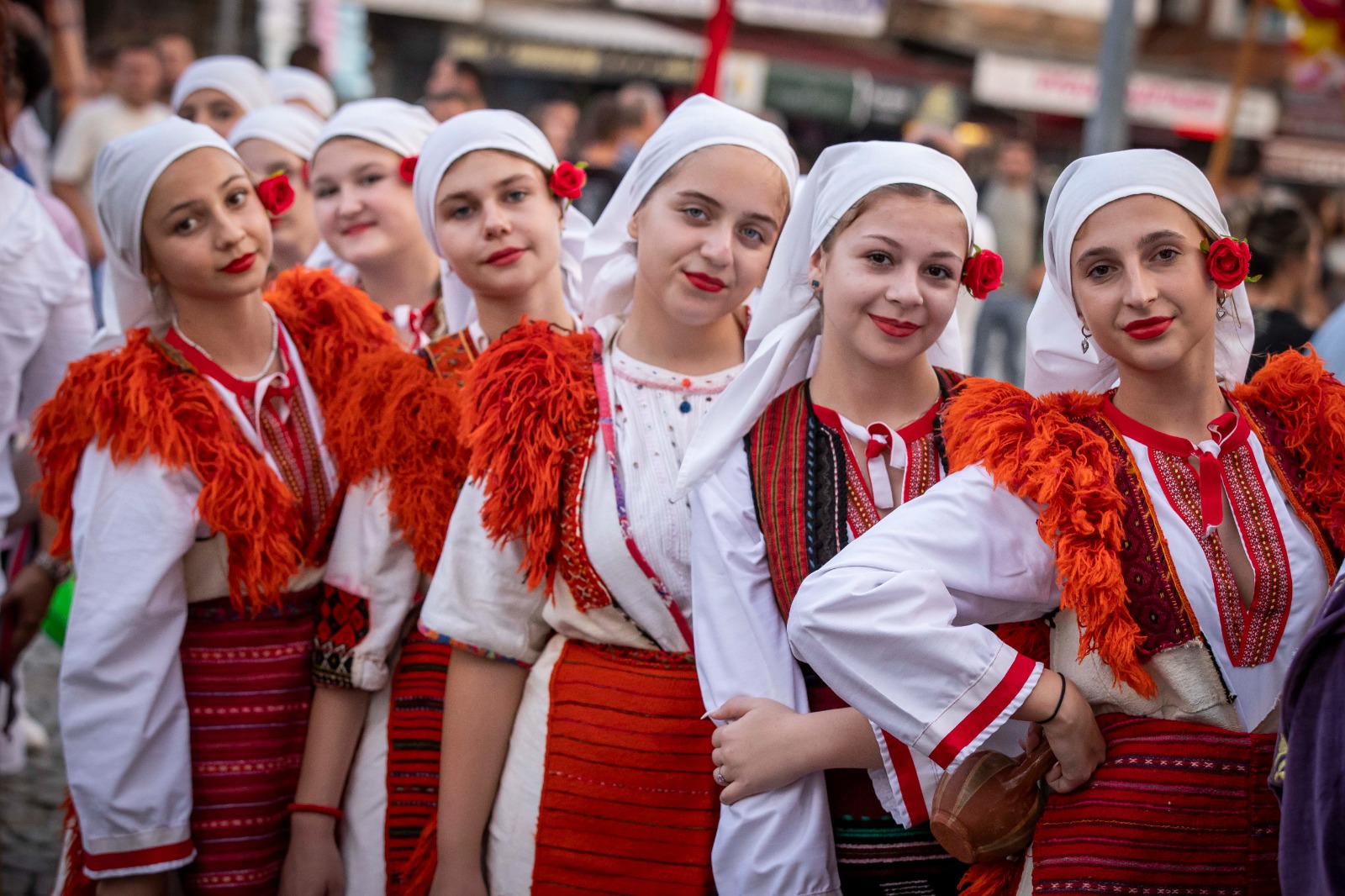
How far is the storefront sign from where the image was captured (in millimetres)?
15062

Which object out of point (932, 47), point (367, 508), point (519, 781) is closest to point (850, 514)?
point (519, 781)

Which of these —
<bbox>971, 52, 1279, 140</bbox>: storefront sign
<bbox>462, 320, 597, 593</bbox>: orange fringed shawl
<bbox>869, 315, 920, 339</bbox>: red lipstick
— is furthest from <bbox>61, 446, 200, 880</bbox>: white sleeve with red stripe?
<bbox>971, 52, 1279, 140</bbox>: storefront sign

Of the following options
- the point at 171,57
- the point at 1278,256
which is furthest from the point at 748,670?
the point at 171,57

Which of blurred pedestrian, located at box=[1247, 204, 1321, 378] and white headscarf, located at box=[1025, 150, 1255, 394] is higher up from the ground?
blurred pedestrian, located at box=[1247, 204, 1321, 378]

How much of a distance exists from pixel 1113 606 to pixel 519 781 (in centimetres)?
125

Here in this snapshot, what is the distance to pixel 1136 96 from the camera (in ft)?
51.3

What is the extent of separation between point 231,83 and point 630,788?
3800 millimetres

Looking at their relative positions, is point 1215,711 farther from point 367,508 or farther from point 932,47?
point 932,47

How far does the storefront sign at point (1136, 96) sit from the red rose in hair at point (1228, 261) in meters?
13.7

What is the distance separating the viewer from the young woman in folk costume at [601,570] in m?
2.46

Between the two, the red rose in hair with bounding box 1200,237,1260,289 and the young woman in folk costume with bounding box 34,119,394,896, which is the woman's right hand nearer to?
the red rose in hair with bounding box 1200,237,1260,289

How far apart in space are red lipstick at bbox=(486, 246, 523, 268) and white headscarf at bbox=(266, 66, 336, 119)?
3081 mm

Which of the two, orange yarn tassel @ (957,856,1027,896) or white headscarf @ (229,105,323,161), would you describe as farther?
white headscarf @ (229,105,323,161)

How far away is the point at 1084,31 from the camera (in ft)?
55.6
